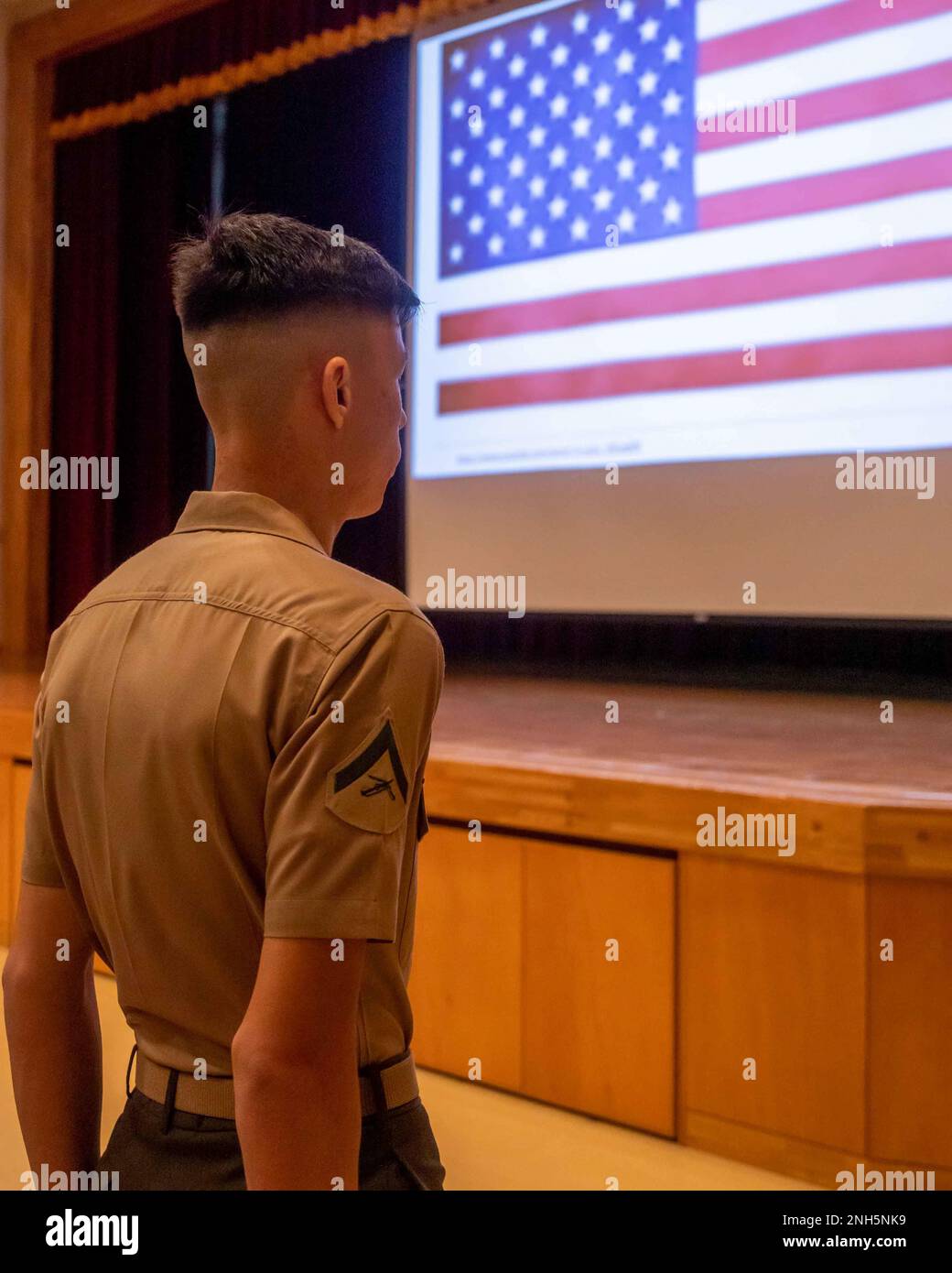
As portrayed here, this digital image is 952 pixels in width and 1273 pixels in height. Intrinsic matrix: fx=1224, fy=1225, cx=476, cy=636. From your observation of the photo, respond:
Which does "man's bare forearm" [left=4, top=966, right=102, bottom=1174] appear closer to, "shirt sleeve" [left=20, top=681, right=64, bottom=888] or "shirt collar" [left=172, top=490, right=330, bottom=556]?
"shirt sleeve" [left=20, top=681, right=64, bottom=888]

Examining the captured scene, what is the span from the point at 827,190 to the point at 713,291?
0.32 meters

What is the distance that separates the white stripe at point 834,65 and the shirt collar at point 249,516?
2.33 meters

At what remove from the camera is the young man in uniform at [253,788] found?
2.01ft

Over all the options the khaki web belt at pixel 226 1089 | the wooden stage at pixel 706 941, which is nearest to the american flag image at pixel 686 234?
the wooden stage at pixel 706 941

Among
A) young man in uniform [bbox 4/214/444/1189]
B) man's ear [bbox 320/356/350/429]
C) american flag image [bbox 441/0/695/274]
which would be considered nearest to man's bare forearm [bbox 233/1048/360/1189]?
young man in uniform [bbox 4/214/444/1189]

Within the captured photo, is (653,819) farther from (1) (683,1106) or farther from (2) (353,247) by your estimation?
(2) (353,247)

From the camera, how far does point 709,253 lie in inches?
110

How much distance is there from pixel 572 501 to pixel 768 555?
1.85 ft

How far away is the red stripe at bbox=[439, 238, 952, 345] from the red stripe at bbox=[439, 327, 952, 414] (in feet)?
0.38

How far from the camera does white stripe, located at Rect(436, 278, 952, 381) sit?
2521mm

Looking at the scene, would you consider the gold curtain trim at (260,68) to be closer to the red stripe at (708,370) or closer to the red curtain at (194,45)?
the red curtain at (194,45)

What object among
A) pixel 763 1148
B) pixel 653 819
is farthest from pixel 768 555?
pixel 763 1148

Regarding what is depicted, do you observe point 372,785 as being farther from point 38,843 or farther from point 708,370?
point 708,370

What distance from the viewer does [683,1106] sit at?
1435 millimetres
